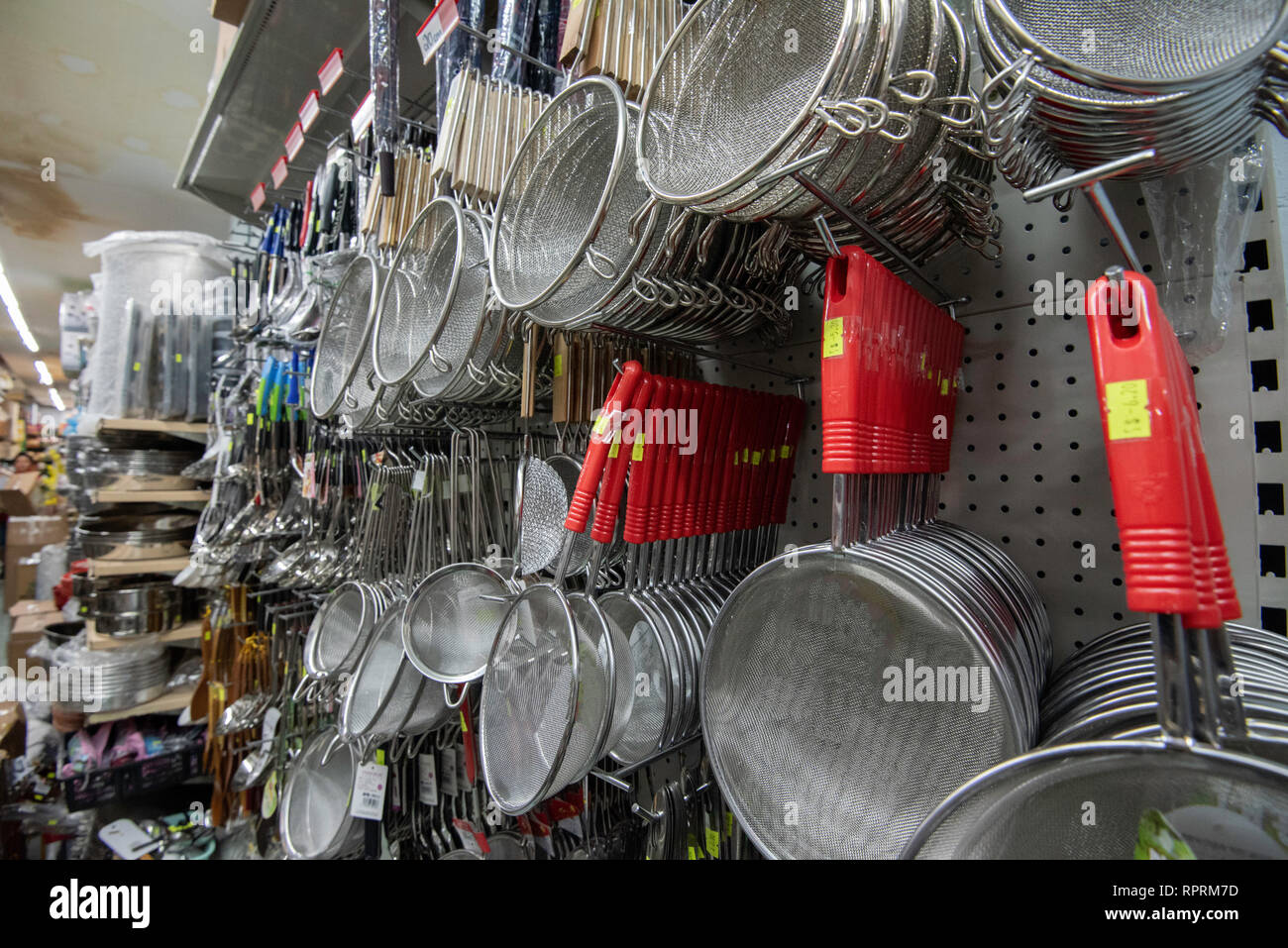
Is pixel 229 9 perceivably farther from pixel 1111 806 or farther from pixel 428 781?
pixel 1111 806

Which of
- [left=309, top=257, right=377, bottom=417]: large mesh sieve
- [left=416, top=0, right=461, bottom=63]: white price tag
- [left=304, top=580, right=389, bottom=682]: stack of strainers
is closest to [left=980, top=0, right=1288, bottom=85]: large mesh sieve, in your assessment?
[left=416, top=0, right=461, bottom=63]: white price tag

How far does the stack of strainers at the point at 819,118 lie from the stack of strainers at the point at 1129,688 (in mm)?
516

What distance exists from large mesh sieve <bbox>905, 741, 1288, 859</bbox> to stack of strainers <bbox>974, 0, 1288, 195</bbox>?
0.44 metres

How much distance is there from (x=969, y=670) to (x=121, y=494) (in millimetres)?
3198

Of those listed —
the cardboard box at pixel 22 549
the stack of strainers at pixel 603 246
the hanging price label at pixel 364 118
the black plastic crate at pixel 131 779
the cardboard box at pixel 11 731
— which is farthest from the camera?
the cardboard box at pixel 22 549

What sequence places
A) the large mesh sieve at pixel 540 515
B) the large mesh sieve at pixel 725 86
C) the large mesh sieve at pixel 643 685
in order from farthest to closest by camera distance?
1. the large mesh sieve at pixel 540 515
2. the large mesh sieve at pixel 643 685
3. the large mesh sieve at pixel 725 86

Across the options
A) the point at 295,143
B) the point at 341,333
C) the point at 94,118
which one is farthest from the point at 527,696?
the point at 94,118

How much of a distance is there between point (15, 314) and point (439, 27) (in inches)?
270

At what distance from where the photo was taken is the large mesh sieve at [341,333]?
146cm

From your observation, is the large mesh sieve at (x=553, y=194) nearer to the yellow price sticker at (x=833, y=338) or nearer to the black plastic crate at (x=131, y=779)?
the yellow price sticker at (x=833, y=338)

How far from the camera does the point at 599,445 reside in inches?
31.4

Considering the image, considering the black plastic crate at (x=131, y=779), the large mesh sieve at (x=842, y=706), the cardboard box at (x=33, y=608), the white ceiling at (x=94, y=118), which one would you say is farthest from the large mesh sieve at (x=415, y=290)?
the cardboard box at (x=33, y=608)

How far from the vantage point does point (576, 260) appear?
2.31ft
